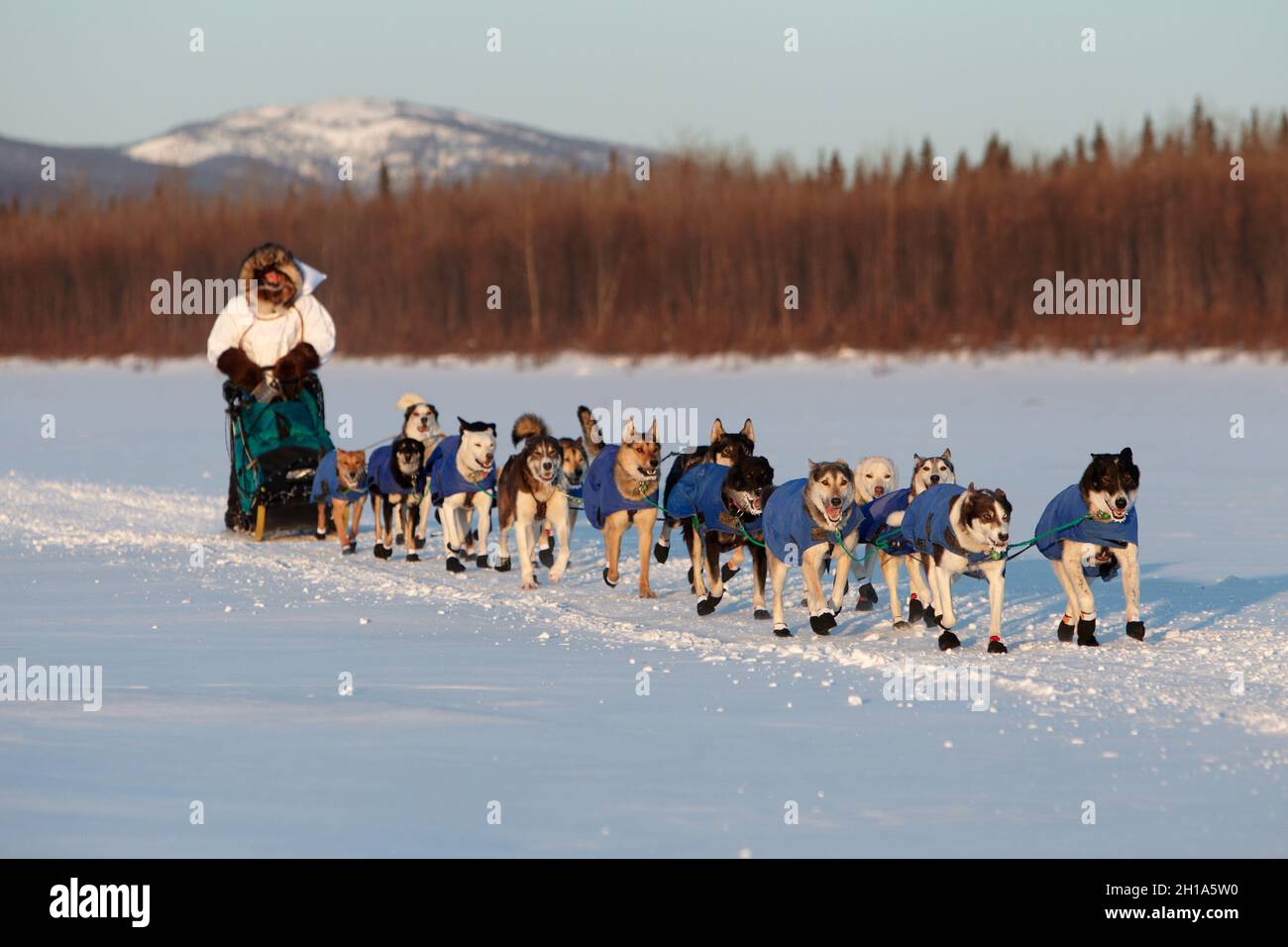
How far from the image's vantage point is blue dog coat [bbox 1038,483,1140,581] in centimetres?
909

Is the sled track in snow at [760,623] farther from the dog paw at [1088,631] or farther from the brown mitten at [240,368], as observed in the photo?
the brown mitten at [240,368]

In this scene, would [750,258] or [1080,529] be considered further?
[750,258]

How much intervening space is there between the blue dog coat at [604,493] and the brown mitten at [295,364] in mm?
3457

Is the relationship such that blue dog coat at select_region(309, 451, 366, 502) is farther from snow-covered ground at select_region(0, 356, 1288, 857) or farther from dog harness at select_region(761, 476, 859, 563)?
dog harness at select_region(761, 476, 859, 563)

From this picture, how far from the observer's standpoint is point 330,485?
13.1 m

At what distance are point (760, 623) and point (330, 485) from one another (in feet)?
13.4

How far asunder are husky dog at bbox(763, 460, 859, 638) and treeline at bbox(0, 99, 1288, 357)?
1607cm

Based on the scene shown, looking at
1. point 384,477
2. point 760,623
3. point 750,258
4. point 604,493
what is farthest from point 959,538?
point 750,258

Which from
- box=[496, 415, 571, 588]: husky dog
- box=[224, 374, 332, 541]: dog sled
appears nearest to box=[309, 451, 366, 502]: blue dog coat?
box=[224, 374, 332, 541]: dog sled

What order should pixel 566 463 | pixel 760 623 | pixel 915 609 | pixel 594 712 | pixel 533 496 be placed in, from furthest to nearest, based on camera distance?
pixel 566 463 < pixel 533 496 < pixel 760 623 < pixel 915 609 < pixel 594 712

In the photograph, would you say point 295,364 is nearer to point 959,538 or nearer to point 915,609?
point 915,609

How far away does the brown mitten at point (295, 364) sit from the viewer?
13997 mm
